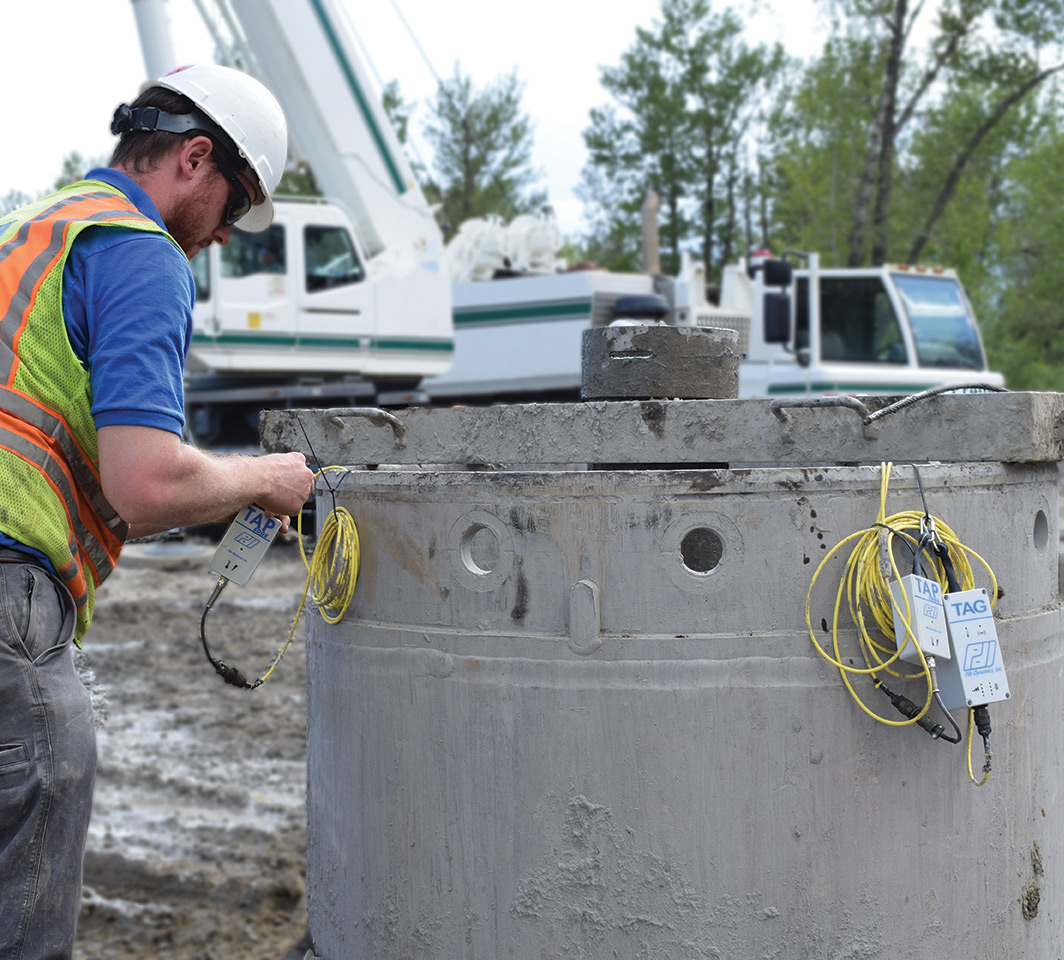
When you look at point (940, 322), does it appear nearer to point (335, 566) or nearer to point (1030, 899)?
point (1030, 899)

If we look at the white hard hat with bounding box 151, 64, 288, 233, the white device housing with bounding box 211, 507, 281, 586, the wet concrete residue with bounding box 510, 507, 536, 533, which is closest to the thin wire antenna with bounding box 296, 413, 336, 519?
the white device housing with bounding box 211, 507, 281, 586

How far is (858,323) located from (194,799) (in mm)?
8307

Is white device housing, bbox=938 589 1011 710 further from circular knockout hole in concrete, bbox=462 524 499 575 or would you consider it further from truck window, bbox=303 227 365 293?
truck window, bbox=303 227 365 293

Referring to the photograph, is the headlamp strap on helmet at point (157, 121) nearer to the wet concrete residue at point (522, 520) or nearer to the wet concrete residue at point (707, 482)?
the wet concrete residue at point (522, 520)

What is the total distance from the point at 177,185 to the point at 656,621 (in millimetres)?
1222

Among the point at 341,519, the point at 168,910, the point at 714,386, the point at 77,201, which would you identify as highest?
the point at 77,201

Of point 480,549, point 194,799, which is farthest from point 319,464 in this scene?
point 194,799

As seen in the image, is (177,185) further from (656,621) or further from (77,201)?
(656,621)

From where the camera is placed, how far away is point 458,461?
2.63 meters

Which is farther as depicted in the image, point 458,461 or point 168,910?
point 168,910

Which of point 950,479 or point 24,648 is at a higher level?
point 950,479

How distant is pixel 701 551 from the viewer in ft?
7.54

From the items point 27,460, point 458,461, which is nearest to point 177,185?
point 27,460

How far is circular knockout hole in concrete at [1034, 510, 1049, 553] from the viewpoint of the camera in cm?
244
